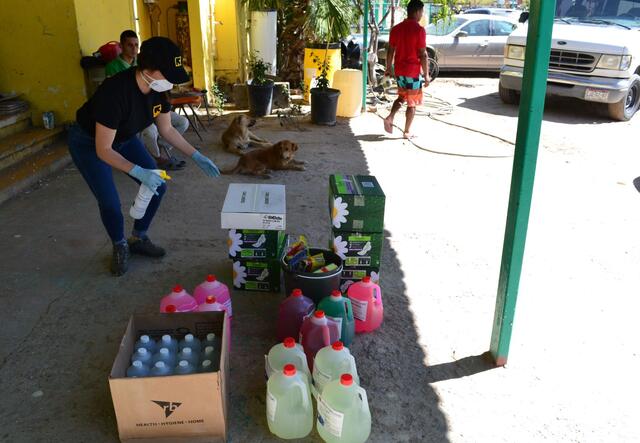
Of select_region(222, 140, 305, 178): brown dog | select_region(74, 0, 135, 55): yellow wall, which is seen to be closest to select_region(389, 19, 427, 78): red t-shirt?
select_region(222, 140, 305, 178): brown dog

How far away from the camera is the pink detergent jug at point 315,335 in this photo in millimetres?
2838

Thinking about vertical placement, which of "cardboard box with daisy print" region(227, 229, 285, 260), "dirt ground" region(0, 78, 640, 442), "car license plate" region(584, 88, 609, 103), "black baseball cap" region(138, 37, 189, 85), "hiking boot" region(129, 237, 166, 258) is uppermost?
"black baseball cap" region(138, 37, 189, 85)

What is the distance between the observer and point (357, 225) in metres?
3.41

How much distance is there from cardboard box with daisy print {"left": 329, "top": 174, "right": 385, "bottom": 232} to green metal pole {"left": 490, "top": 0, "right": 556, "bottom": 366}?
85cm

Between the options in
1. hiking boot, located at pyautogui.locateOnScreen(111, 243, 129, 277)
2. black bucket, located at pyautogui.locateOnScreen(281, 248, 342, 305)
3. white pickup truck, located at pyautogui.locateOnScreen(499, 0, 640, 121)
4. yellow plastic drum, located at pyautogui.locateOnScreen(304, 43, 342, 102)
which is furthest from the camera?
yellow plastic drum, located at pyautogui.locateOnScreen(304, 43, 342, 102)

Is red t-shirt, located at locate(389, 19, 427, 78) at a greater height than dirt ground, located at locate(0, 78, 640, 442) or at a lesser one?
greater

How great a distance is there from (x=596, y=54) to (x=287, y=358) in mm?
8604

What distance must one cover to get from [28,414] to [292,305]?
4.64 feet

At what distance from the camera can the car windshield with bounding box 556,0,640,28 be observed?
9.49 metres

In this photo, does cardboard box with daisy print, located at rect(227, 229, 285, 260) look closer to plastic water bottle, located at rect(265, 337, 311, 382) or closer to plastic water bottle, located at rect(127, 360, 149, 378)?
plastic water bottle, located at rect(265, 337, 311, 382)

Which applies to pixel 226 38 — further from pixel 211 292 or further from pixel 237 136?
pixel 211 292

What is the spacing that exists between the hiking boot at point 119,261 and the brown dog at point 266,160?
2.41m

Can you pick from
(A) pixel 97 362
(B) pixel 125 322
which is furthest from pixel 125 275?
(A) pixel 97 362

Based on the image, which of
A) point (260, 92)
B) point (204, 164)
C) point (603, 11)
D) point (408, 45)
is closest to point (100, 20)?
point (260, 92)
